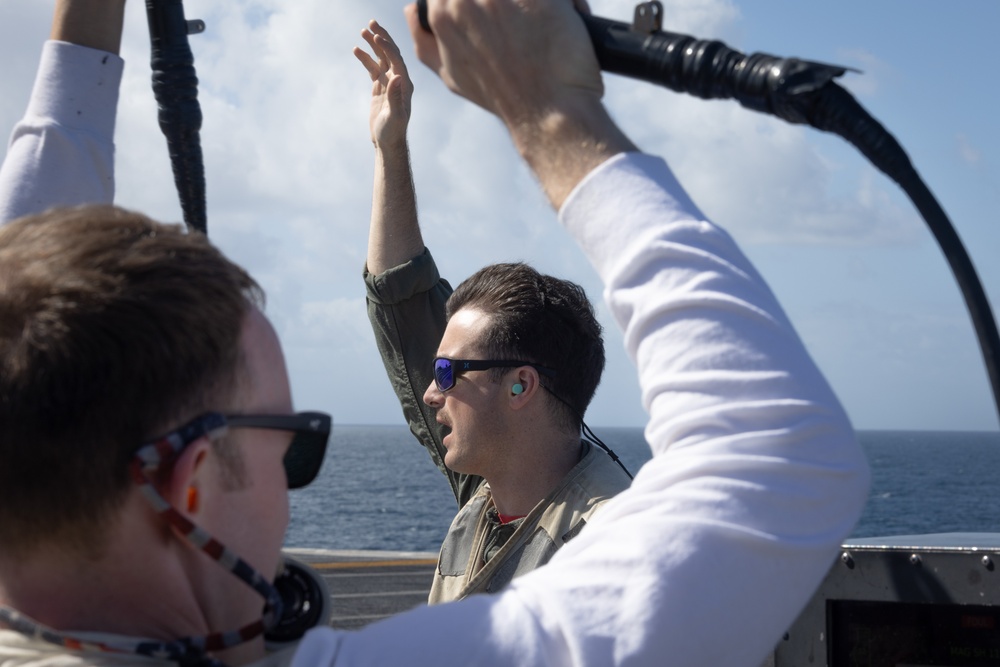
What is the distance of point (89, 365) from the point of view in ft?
4.34

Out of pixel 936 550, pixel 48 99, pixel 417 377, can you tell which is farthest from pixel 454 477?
pixel 48 99

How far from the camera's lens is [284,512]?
4.93 ft

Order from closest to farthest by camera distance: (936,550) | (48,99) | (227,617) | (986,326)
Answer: (986,326) < (227,617) < (48,99) < (936,550)

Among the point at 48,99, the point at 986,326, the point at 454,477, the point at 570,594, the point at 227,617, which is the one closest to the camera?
the point at 986,326

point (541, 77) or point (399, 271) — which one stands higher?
point (541, 77)

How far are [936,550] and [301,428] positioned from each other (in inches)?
88.0

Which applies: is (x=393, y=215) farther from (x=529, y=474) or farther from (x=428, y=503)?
(x=428, y=503)

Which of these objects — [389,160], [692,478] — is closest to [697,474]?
[692,478]

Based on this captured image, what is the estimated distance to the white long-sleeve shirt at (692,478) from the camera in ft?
4.17

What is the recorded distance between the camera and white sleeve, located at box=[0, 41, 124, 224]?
1.83 m

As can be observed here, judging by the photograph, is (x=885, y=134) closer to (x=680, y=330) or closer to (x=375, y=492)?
(x=680, y=330)

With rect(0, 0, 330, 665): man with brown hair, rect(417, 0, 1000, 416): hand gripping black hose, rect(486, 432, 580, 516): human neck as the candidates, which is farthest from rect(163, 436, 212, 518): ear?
rect(486, 432, 580, 516): human neck

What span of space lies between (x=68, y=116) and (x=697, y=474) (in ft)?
3.91

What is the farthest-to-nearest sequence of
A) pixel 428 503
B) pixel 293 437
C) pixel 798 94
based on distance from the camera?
pixel 428 503
pixel 293 437
pixel 798 94
